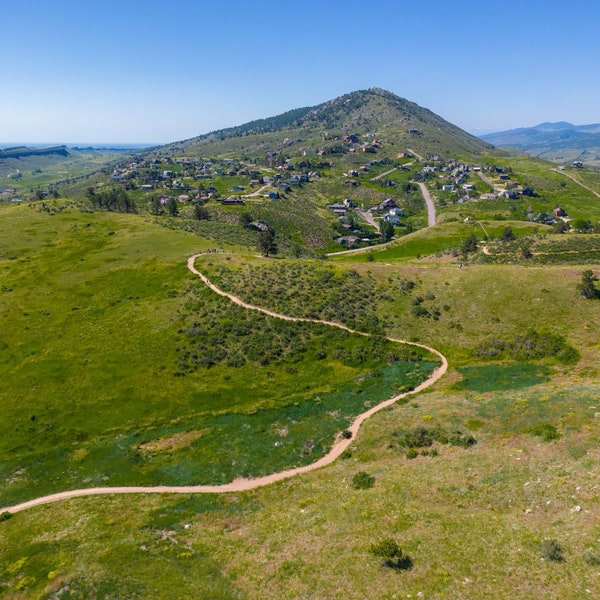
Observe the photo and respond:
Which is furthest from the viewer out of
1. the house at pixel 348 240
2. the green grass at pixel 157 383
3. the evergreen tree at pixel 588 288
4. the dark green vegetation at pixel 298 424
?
the house at pixel 348 240

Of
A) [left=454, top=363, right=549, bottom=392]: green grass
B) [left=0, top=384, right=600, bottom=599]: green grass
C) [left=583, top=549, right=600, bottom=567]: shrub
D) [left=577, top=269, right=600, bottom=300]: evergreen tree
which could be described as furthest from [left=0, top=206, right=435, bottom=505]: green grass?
[left=577, top=269, right=600, bottom=300]: evergreen tree

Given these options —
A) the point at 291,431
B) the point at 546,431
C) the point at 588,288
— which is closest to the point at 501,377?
the point at 546,431

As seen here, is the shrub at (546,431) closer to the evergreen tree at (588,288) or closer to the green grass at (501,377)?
the green grass at (501,377)

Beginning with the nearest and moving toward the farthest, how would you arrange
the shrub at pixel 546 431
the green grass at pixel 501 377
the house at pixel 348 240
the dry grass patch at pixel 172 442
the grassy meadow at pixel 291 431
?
1. the grassy meadow at pixel 291 431
2. the shrub at pixel 546 431
3. the dry grass patch at pixel 172 442
4. the green grass at pixel 501 377
5. the house at pixel 348 240

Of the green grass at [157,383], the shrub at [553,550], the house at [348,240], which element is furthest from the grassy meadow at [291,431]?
the house at [348,240]

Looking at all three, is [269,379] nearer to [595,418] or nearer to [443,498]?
[443,498]

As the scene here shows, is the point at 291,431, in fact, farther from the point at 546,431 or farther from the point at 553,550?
the point at 553,550

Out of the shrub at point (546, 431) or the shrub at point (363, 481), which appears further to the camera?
the shrub at point (546, 431)
